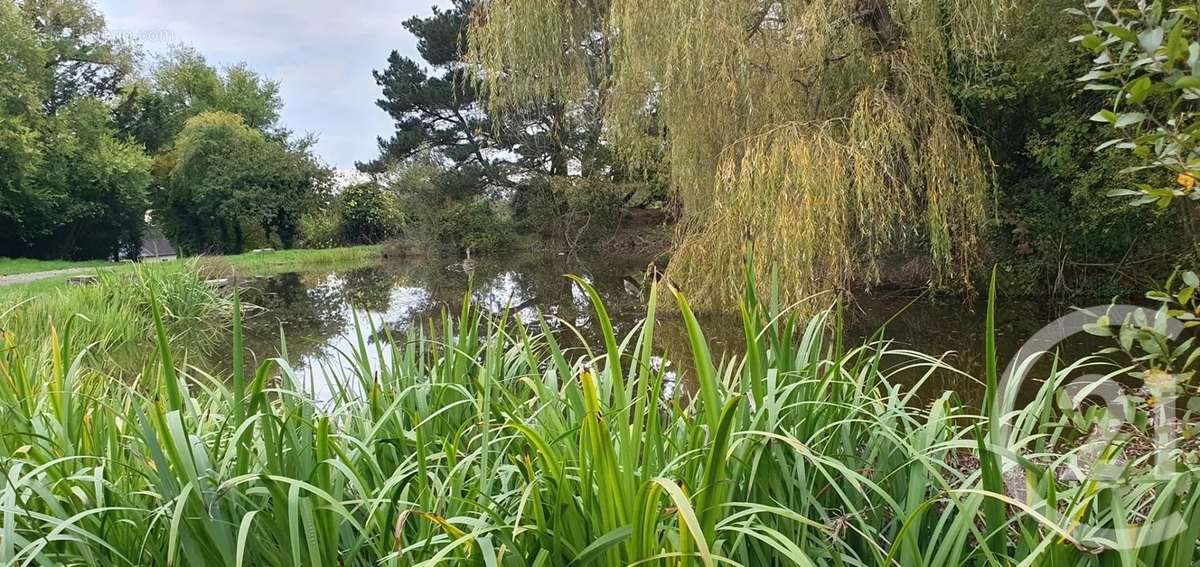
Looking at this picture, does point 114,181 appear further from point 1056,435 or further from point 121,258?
point 1056,435

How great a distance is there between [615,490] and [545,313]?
22.7 feet

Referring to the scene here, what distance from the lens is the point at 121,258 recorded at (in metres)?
21.0

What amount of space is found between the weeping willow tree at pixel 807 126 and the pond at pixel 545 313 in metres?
0.67

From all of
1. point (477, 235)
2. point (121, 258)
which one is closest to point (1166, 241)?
point (477, 235)

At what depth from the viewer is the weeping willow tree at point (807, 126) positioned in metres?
4.48

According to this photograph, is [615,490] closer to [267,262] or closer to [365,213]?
[267,262]

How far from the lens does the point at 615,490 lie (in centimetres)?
107

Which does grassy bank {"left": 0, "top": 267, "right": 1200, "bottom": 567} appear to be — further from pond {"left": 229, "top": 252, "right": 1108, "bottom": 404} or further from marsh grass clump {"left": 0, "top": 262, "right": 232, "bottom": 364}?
marsh grass clump {"left": 0, "top": 262, "right": 232, "bottom": 364}

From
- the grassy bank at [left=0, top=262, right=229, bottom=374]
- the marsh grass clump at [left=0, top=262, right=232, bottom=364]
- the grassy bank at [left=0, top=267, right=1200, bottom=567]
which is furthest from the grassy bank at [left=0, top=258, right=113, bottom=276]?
the grassy bank at [left=0, top=267, right=1200, bottom=567]

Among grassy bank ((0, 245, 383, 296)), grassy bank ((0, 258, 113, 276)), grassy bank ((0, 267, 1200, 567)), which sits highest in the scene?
grassy bank ((0, 258, 113, 276))

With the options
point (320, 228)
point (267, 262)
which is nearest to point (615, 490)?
point (267, 262)

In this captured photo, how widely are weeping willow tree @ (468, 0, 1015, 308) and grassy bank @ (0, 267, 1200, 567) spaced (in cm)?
303

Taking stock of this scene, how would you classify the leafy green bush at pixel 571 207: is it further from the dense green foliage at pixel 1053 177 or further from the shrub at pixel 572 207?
the dense green foliage at pixel 1053 177

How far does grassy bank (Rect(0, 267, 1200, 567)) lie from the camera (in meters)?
1.02
